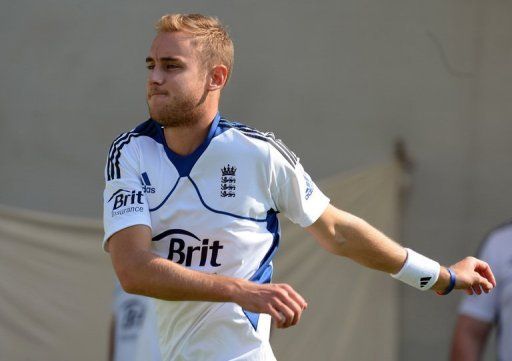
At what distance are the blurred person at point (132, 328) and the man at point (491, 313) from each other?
1270 mm

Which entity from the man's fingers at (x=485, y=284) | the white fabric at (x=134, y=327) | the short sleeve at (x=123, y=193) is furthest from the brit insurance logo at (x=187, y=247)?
the man's fingers at (x=485, y=284)

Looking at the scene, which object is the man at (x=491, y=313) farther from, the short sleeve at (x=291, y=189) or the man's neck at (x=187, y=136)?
the man's neck at (x=187, y=136)

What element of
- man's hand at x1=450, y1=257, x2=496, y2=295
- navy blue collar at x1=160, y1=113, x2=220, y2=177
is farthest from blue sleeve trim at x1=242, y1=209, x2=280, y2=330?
man's hand at x1=450, y1=257, x2=496, y2=295

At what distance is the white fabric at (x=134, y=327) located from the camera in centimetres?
464

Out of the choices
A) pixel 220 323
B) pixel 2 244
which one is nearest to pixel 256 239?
pixel 220 323

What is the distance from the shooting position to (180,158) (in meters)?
3.87

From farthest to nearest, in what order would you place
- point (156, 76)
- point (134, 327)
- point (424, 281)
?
point (134, 327)
point (424, 281)
point (156, 76)

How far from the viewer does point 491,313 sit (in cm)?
436

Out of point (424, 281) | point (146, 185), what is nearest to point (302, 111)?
point (424, 281)

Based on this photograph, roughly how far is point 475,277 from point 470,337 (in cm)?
27

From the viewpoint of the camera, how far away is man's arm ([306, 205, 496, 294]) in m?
4.18

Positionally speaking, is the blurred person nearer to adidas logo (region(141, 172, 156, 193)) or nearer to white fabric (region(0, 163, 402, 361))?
adidas logo (region(141, 172, 156, 193))

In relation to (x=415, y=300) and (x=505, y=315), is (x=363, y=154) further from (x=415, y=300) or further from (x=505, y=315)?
(x=505, y=315)

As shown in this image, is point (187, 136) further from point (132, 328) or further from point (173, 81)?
point (132, 328)
